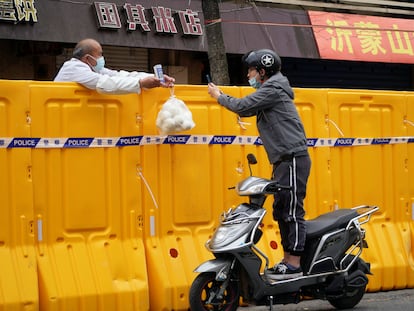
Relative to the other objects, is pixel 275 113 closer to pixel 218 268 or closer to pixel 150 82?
pixel 150 82

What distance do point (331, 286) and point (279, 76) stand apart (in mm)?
1760

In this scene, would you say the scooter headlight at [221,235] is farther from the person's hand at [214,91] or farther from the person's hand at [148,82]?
the person's hand at [148,82]

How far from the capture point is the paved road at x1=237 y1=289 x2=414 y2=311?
716cm

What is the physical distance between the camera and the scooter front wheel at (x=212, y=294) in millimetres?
6160

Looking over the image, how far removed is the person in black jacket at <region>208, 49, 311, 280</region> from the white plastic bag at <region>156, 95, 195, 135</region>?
35 cm

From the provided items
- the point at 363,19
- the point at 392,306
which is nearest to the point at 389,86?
the point at 363,19

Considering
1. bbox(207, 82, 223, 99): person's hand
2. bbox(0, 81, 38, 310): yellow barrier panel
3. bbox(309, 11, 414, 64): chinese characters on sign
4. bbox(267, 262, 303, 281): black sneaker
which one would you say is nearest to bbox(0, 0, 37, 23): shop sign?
bbox(309, 11, 414, 64): chinese characters on sign

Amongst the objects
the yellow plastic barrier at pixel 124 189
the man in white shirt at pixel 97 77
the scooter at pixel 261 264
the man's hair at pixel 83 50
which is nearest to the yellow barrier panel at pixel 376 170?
the yellow plastic barrier at pixel 124 189

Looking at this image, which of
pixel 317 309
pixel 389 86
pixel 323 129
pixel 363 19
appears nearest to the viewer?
pixel 317 309

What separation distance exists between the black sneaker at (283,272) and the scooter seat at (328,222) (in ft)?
0.99

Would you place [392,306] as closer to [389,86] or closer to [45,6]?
[45,6]

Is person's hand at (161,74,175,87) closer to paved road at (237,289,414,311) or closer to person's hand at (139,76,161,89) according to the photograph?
person's hand at (139,76,161,89)

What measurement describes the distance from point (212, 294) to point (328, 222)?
1.23m

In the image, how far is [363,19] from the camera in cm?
1828
